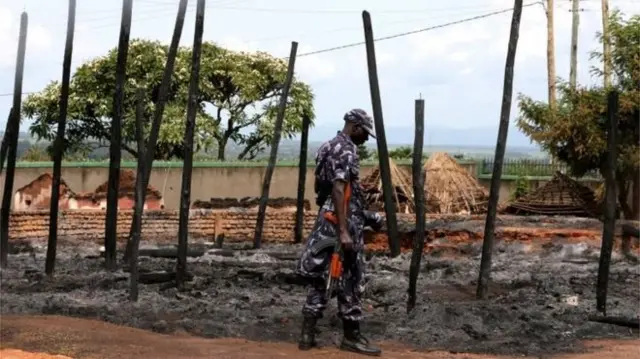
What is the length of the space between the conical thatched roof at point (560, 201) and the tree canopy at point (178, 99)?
910 centimetres

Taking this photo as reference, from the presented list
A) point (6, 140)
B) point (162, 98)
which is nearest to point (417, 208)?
point (162, 98)

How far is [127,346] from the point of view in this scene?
7363mm

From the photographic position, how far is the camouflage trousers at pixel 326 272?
24.6 ft

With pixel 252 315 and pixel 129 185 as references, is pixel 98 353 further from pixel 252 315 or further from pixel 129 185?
pixel 129 185

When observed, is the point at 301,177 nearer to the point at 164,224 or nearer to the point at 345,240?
the point at 164,224

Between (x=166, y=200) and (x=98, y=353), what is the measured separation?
16068mm

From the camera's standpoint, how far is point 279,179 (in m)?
25.6

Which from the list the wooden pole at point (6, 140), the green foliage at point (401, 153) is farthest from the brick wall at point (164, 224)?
the green foliage at point (401, 153)

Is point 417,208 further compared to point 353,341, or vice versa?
point 417,208

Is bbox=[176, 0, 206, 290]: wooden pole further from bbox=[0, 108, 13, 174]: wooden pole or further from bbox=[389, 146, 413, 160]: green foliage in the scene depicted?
bbox=[389, 146, 413, 160]: green foliage

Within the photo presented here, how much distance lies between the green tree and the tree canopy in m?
10.0

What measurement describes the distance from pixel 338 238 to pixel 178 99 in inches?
830

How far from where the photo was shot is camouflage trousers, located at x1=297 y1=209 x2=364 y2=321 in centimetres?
749

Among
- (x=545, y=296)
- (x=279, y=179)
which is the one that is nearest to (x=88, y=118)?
(x=279, y=179)
